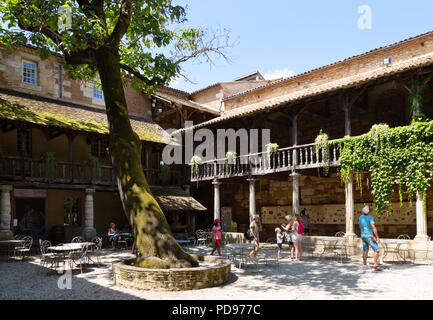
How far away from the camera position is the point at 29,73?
59.8ft

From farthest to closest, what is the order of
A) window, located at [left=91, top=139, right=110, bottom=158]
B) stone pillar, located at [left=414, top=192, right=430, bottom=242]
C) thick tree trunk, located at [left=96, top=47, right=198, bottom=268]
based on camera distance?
1. window, located at [left=91, top=139, right=110, bottom=158]
2. stone pillar, located at [left=414, top=192, right=430, bottom=242]
3. thick tree trunk, located at [left=96, top=47, right=198, bottom=268]

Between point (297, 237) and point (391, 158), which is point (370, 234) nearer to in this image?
point (297, 237)

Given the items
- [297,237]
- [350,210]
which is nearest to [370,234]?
[297,237]

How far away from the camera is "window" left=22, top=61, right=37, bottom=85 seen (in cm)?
1803

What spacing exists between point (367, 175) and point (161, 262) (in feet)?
35.4

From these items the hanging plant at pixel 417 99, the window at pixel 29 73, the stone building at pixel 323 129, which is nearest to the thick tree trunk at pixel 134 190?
the stone building at pixel 323 129

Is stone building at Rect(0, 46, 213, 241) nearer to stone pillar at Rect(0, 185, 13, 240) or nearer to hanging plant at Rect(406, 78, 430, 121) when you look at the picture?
stone pillar at Rect(0, 185, 13, 240)

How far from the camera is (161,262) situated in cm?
781

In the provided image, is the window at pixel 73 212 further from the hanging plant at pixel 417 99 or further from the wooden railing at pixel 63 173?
the hanging plant at pixel 417 99

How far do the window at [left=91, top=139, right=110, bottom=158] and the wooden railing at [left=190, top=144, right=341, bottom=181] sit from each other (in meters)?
4.72

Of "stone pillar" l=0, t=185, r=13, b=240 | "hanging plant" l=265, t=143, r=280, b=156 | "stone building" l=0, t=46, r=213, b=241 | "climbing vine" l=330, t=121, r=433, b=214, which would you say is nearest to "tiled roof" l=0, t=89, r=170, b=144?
"stone building" l=0, t=46, r=213, b=241

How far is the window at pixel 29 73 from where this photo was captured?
18031 mm

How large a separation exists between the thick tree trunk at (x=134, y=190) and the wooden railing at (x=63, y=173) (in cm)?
709

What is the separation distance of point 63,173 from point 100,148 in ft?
13.5
